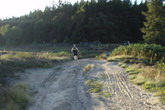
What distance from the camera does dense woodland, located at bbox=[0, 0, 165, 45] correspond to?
221 feet

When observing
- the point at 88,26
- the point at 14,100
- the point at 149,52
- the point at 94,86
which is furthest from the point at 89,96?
the point at 88,26

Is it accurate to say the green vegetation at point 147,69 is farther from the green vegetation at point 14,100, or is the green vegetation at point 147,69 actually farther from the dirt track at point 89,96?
the green vegetation at point 14,100

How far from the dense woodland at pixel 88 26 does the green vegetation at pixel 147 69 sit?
43.8 m

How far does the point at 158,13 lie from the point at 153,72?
27935 millimetres

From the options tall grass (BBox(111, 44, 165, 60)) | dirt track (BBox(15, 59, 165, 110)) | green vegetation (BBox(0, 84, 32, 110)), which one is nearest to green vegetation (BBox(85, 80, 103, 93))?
dirt track (BBox(15, 59, 165, 110))

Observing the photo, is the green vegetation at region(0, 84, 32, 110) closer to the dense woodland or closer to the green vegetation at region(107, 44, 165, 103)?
the green vegetation at region(107, 44, 165, 103)

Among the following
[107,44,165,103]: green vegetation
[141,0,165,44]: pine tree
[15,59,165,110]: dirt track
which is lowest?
→ [15,59,165,110]: dirt track

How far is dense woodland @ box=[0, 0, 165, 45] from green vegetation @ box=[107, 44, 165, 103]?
Answer: 43810 millimetres

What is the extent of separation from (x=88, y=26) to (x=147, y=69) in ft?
180

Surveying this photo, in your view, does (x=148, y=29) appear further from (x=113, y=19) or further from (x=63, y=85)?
(x=113, y=19)

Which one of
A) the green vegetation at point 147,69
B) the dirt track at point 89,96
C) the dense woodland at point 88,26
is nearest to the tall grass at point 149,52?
the green vegetation at point 147,69

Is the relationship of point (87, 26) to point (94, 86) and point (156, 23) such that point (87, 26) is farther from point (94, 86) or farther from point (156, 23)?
point (94, 86)

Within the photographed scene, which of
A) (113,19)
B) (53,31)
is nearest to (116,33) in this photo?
(113,19)

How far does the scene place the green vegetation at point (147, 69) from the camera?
9992 millimetres
